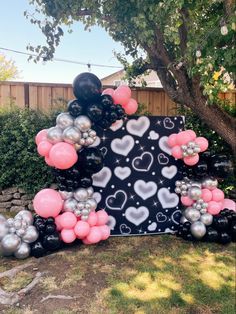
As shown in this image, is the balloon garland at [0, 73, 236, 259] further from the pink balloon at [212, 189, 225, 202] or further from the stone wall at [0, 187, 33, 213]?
the stone wall at [0, 187, 33, 213]

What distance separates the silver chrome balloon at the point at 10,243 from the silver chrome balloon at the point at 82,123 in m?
1.36

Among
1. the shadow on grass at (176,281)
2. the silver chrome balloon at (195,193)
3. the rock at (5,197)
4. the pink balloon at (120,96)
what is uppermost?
the pink balloon at (120,96)

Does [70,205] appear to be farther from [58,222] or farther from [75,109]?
[75,109]

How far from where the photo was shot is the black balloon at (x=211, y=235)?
3557 millimetres

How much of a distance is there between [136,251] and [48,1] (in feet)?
10.0

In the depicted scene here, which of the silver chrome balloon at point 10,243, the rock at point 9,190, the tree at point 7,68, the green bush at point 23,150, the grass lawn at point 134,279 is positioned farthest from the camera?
the tree at point 7,68

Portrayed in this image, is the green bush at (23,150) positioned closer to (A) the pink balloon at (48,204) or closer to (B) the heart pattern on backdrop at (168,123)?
(A) the pink balloon at (48,204)

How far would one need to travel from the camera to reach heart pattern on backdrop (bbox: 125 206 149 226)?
372cm

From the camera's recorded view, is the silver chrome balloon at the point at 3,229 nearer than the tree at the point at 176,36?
No

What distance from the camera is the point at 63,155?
3023mm

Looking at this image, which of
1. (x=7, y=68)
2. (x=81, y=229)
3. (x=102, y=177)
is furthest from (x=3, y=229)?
(x=7, y=68)

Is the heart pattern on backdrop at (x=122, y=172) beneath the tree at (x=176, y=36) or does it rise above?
beneath

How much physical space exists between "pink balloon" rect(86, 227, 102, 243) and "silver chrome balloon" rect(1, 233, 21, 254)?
0.77 m

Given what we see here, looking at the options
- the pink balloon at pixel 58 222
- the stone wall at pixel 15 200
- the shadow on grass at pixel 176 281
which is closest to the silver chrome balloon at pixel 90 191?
the pink balloon at pixel 58 222
